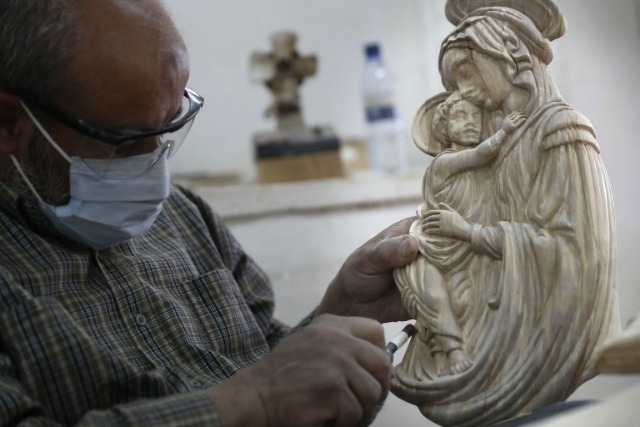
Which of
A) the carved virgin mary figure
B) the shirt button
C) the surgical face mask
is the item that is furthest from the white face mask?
the carved virgin mary figure

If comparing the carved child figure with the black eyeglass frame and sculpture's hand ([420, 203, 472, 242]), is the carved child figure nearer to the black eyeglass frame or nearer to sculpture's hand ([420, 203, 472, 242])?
sculpture's hand ([420, 203, 472, 242])

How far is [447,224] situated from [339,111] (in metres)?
2.51

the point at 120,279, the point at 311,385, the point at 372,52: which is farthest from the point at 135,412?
the point at 372,52

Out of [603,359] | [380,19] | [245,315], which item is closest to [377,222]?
[380,19]

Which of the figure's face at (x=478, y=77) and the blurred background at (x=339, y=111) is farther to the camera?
the blurred background at (x=339, y=111)

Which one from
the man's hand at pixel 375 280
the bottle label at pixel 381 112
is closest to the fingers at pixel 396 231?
the man's hand at pixel 375 280

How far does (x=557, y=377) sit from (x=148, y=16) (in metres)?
0.72

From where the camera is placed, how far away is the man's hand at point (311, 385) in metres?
1.05

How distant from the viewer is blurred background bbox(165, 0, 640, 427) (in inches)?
77.3

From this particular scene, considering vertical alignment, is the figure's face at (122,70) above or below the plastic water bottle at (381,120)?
above

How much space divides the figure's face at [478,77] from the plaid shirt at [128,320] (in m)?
0.50

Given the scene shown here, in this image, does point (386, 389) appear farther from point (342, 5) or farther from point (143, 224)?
point (342, 5)

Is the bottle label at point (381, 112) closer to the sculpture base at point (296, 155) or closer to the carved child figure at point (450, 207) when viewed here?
the sculpture base at point (296, 155)

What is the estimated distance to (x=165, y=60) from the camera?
1.18 m
